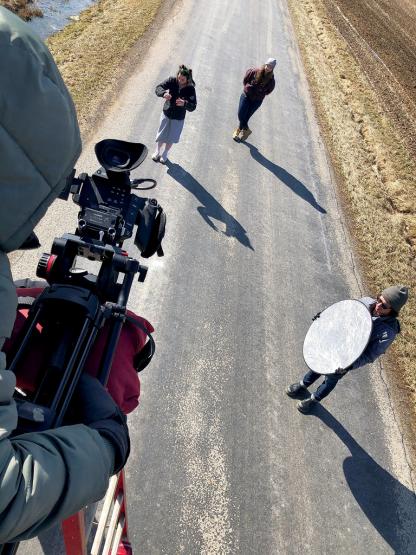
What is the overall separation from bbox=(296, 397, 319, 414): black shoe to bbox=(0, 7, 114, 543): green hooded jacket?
3.82m

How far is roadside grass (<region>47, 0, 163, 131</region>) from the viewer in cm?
911

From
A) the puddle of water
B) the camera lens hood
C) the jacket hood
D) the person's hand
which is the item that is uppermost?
the jacket hood

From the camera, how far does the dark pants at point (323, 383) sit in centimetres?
467

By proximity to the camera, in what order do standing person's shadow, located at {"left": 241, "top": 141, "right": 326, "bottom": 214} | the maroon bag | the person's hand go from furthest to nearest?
standing person's shadow, located at {"left": 241, "top": 141, "right": 326, "bottom": 214}, the maroon bag, the person's hand

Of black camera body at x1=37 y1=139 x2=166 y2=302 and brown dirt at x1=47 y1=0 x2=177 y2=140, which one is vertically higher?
black camera body at x1=37 y1=139 x2=166 y2=302

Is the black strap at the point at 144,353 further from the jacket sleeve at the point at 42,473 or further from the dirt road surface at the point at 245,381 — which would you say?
the dirt road surface at the point at 245,381

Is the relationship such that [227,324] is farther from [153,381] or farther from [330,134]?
[330,134]

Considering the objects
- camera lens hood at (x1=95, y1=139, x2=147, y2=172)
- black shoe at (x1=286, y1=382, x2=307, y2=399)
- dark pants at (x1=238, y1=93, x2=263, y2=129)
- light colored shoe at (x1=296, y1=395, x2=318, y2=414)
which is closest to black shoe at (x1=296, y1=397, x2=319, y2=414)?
light colored shoe at (x1=296, y1=395, x2=318, y2=414)

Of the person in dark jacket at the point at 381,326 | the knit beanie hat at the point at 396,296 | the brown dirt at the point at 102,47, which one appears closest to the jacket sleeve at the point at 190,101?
the brown dirt at the point at 102,47

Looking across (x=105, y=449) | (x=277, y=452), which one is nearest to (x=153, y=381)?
(x=277, y=452)

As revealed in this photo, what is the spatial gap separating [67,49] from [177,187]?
21.1 feet

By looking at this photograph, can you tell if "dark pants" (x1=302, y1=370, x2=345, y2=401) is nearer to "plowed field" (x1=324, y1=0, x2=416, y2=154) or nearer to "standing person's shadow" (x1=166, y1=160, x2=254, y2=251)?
"standing person's shadow" (x1=166, y1=160, x2=254, y2=251)

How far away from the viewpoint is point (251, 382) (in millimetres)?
5094

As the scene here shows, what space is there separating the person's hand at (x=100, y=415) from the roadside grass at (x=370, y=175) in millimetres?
4930
